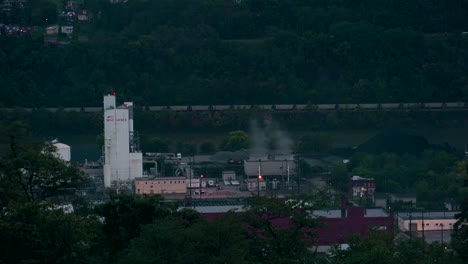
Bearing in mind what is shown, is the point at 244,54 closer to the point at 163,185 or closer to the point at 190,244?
the point at 163,185

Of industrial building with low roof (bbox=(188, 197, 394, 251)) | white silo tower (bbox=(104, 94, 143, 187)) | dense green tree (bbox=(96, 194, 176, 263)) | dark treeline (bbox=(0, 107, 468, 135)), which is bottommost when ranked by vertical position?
industrial building with low roof (bbox=(188, 197, 394, 251))


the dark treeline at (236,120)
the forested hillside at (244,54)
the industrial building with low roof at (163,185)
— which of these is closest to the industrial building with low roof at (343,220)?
the industrial building with low roof at (163,185)

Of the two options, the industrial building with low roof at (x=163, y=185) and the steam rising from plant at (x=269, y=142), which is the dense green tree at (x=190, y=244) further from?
the steam rising from plant at (x=269, y=142)

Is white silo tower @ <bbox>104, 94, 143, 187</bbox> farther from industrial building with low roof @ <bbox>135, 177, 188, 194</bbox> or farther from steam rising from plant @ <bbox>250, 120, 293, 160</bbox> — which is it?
steam rising from plant @ <bbox>250, 120, 293, 160</bbox>

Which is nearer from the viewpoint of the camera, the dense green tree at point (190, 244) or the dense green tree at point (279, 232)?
the dense green tree at point (190, 244)

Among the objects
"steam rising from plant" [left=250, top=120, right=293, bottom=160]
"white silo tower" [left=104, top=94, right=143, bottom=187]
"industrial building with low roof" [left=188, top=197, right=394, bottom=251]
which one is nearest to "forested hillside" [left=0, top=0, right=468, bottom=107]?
"steam rising from plant" [left=250, top=120, right=293, bottom=160]

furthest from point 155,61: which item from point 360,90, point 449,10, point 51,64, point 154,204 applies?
point 154,204

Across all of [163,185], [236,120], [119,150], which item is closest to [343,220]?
[163,185]

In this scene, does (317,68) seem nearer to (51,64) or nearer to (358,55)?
(358,55)
